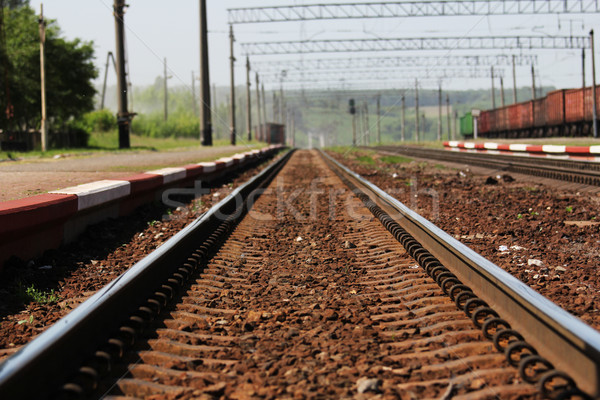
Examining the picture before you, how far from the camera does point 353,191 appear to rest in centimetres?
1129

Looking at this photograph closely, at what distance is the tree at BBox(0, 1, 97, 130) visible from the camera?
42875mm

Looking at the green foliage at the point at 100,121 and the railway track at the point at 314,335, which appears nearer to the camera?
the railway track at the point at 314,335

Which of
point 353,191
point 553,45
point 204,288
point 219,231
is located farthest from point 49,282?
point 553,45

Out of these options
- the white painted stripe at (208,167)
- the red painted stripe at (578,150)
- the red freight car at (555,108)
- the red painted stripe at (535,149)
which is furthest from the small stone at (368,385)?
the red freight car at (555,108)

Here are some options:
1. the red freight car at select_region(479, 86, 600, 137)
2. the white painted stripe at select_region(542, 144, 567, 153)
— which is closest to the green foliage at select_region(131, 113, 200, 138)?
the red freight car at select_region(479, 86, 600, 137)

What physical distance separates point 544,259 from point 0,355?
403 cm

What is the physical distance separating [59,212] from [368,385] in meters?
3.97

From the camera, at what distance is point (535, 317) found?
278cm

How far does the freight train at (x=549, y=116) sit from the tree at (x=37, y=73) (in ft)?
104

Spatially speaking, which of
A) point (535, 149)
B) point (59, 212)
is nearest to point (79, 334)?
point (59, 212)

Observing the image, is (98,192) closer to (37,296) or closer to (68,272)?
(68,272)

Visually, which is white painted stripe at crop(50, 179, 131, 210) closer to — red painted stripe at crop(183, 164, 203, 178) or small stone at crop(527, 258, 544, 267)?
red painted stripe at crop(183, 164, 203, 178)

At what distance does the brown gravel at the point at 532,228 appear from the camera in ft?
14.2

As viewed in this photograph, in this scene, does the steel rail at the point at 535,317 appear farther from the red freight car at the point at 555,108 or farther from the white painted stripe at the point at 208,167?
the red freight car at the point at 555,108
